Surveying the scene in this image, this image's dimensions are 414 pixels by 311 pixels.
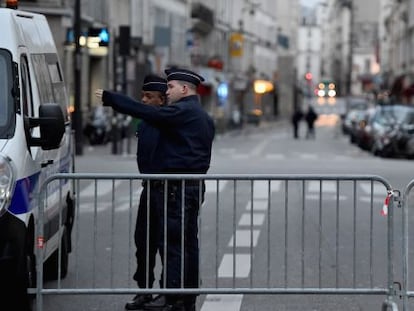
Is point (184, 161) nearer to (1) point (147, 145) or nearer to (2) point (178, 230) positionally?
(2) point (178, 230)

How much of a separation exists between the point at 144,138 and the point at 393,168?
56.7 feet

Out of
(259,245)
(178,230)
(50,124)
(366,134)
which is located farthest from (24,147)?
(366,134)

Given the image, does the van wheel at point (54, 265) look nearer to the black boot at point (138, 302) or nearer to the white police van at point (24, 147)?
the white police van at point (24, 147)

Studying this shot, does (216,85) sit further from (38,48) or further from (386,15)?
(38,48)

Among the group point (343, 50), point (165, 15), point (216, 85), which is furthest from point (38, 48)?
point (343, 50)

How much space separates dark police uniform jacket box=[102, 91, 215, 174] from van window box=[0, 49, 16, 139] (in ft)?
3.28

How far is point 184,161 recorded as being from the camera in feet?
28.1

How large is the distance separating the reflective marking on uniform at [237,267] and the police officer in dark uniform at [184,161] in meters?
1.81

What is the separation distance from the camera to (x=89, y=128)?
41531 millimetres

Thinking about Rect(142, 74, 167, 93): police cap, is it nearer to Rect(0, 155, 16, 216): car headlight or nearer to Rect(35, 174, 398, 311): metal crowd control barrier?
Answer: Rect(35, 174, 398, 311): metal crowd control barrier

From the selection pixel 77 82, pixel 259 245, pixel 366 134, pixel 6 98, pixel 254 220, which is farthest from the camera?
pixel 366 134

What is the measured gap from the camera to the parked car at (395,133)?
112ft

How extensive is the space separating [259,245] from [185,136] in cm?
431

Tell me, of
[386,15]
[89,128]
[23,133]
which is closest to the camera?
[23,133]
